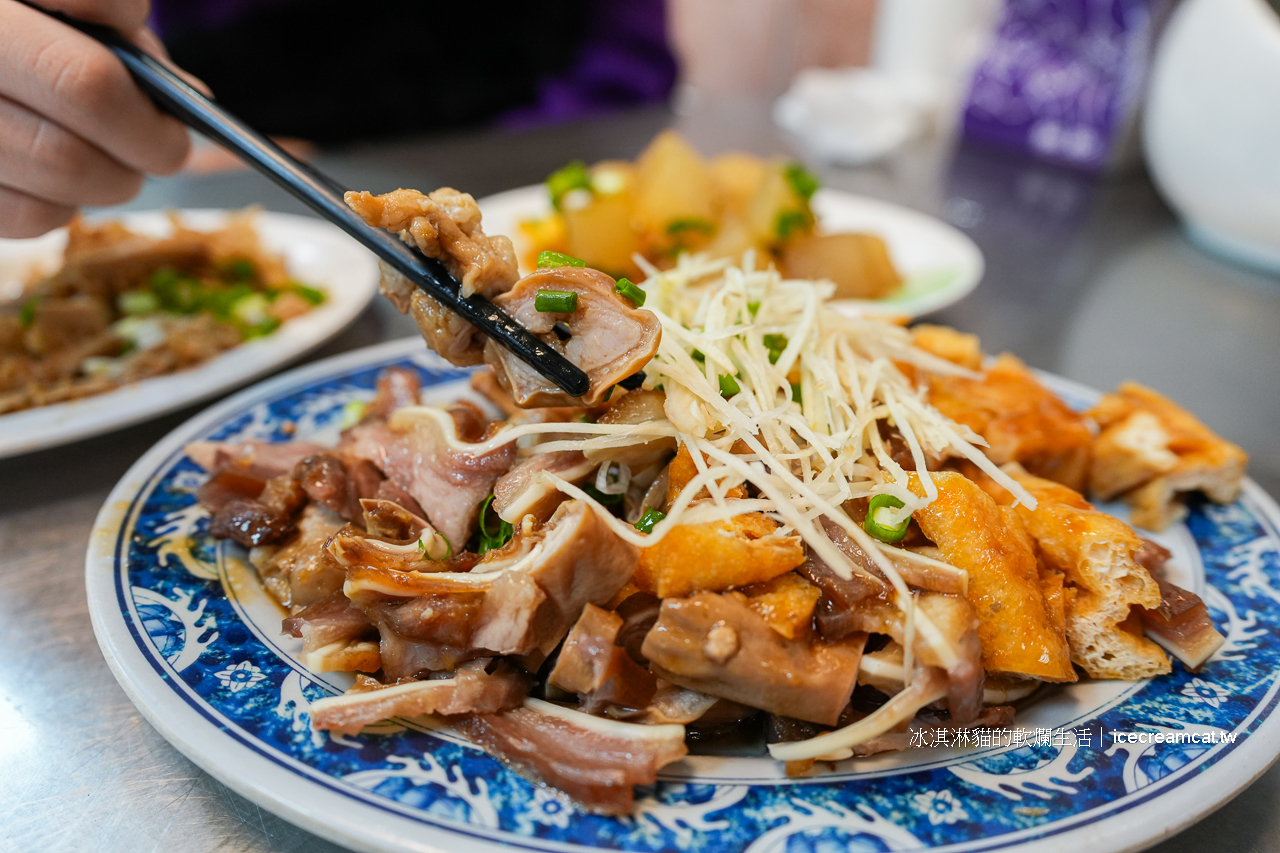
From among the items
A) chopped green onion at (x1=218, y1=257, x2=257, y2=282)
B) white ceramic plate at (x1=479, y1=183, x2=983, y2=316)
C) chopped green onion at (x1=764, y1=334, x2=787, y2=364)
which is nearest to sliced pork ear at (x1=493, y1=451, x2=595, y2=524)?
chopped green onion at (x1=764, y1=334, x2=787, y2=364)

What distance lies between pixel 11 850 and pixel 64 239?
2794 mm

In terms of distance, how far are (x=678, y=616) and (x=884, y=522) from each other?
43 cm

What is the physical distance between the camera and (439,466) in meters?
1.65

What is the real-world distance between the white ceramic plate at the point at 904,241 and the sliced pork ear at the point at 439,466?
182cm

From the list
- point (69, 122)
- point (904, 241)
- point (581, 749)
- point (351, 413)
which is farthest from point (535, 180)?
point (581, 749)

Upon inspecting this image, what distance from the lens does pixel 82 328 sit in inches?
104

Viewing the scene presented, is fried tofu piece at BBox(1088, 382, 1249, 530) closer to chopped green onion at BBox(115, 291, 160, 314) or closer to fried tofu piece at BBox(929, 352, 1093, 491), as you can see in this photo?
fried tofu piece at BBox(929, 352, 1093, 491)

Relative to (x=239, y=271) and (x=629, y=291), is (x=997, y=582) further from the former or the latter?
(x=239, y=271)

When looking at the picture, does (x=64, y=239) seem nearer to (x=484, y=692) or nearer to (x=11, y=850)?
(x=11, y=850)

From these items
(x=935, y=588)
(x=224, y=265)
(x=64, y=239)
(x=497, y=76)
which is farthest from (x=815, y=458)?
(x=497, y=76)

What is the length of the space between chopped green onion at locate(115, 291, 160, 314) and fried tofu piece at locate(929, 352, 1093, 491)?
2.56 m

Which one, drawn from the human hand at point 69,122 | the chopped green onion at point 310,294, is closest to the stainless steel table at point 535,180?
the chopped green onion at point 310,294

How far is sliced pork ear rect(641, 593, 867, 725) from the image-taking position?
1.24 metres

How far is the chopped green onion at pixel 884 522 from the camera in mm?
1430
